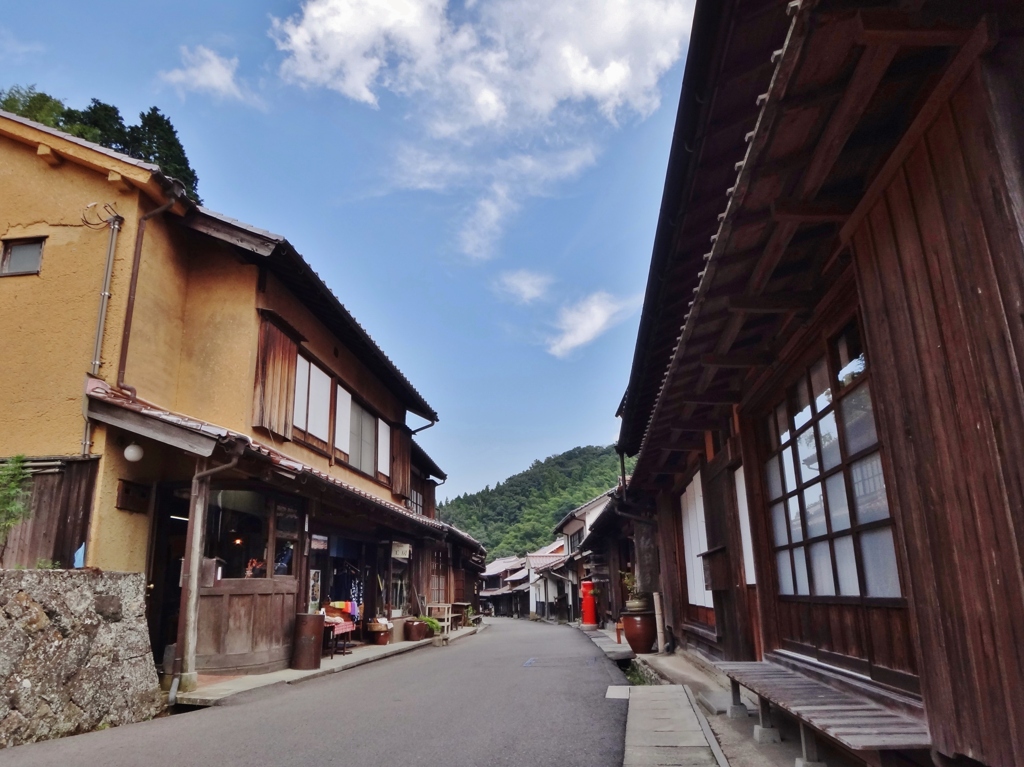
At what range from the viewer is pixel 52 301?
9.87m

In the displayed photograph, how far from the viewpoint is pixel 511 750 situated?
5.86 metres

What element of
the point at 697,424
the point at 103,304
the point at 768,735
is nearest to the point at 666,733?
the point at 768,735

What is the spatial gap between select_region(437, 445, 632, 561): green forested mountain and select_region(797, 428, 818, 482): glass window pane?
7652cm

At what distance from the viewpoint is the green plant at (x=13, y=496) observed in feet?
28.6

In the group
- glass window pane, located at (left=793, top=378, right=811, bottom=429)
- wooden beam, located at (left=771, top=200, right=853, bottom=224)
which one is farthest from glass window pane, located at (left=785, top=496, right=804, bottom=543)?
wooden beam, located at (left=771, top=200, right=853, bottom=224)

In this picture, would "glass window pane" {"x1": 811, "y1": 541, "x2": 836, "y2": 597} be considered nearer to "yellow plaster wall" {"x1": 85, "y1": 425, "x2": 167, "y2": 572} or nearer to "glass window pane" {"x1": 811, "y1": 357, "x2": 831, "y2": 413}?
"glass window pane" {"x1": 811, "y1": 357, "x2": 831, "y2": 413}

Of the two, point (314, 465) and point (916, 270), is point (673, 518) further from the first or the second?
point (916, 270)

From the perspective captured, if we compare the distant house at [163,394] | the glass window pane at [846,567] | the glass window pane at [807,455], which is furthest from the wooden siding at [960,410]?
the distant house at [163,394]

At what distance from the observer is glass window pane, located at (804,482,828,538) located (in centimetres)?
519

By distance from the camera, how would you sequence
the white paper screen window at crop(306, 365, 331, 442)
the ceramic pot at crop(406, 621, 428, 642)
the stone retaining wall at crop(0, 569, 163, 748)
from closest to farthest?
the stone retaining wall at crop(0, 569, 163, 748), the white paper screen window at crop(306, 365, 331, 442), the ceramic pot at crop(406, 621, 428, 642)

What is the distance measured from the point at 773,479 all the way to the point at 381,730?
4.45 m

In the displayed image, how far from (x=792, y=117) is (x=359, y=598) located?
1650 centimetres

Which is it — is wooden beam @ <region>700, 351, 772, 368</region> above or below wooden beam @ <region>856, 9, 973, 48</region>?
below

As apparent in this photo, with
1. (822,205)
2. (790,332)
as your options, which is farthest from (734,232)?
(790,332)
